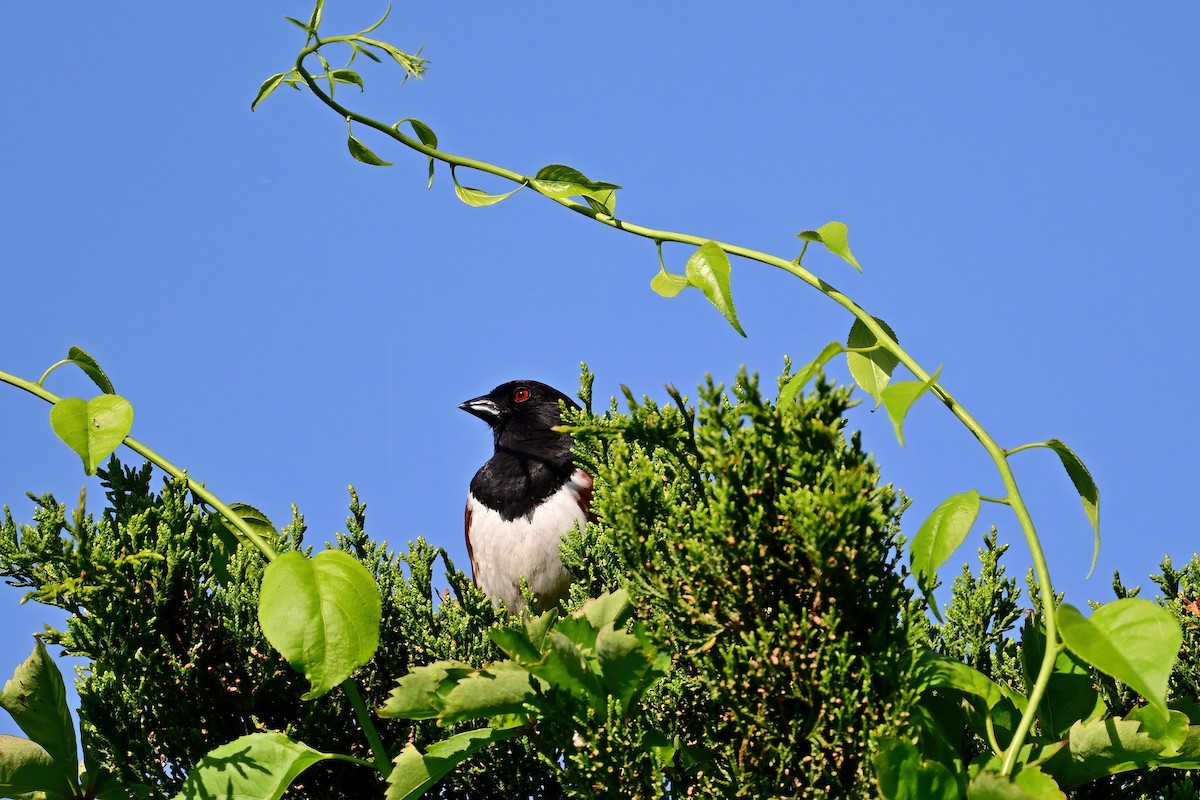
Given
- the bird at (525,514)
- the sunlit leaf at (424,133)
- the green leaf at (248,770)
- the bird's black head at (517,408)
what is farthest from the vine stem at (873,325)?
the bird's black head at (517,408)

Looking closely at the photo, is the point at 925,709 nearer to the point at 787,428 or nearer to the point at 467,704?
the point at 787,428

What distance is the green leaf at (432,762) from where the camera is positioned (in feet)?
4.78

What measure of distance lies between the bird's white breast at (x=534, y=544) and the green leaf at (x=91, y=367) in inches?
87.2

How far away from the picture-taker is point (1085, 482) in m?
1.43

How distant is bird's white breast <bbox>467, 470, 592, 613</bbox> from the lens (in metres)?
3.98

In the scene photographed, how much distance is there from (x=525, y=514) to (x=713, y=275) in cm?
262

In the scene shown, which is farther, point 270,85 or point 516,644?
point 270,85

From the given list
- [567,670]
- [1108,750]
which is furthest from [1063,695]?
[567,670]

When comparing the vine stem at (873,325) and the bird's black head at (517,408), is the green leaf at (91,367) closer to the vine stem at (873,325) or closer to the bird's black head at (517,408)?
the vine stem at (873,325)

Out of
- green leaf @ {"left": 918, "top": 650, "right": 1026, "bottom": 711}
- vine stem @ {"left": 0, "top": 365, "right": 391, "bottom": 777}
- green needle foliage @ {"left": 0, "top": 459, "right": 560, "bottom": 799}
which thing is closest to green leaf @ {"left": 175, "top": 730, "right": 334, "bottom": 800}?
vine stem @ {"left": 0, "top": 365, "right": 391, "bottom": 777}

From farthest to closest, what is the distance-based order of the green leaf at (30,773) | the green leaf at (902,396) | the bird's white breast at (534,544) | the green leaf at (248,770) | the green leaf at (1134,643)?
the bird's white breast at (534,544)
the green leaf at (30,773)
the green leaf at (248,770)
the green leaf at (902,396)
the green leaf at (1134,643)

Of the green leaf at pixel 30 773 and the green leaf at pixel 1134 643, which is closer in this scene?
the green leaf at pixel 1134 643

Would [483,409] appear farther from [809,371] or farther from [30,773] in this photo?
[809,371]

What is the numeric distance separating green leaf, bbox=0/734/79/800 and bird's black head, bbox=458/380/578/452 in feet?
9.80
